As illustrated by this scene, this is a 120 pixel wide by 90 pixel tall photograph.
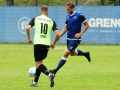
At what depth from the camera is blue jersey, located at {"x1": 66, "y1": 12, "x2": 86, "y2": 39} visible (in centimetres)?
1532

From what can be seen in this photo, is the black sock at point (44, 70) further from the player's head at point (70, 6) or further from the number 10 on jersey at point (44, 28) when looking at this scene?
the player's head at point (70, 6)

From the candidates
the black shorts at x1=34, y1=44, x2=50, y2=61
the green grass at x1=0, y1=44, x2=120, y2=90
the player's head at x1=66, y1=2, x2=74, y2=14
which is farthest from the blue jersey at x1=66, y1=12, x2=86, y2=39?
the black shorts at x1=34, y1=44, x2=50, y2=61

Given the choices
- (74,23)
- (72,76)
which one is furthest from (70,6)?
(72,76)

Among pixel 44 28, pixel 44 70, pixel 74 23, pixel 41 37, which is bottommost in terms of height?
pixel 44 70

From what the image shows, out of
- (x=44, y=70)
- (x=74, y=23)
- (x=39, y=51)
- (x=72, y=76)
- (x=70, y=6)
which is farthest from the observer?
(x=74, y=23)

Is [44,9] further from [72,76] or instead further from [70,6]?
[72,76]

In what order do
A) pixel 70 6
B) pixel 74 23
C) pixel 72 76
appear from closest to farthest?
pixel 70 6, pixel 72 76, pixel 74 23

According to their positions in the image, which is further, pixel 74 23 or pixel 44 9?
pixel 74 23

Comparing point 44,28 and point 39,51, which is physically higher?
point 44,28

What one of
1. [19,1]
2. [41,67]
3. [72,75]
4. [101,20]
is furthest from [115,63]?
[19,1]

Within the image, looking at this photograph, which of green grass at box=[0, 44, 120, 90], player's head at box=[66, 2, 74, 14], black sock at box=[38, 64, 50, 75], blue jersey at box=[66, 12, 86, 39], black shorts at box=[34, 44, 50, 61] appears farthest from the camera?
blue jersey at box=[66, 12, 86, 39]

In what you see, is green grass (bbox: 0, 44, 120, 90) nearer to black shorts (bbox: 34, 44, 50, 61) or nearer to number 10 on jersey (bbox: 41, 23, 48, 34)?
black shorts (bbox: 34, 44, 50, 61)

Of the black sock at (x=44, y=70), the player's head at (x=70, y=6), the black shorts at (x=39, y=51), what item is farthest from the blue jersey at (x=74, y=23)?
the black sock at (x=44, y=70)

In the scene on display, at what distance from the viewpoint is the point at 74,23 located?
1540cm
